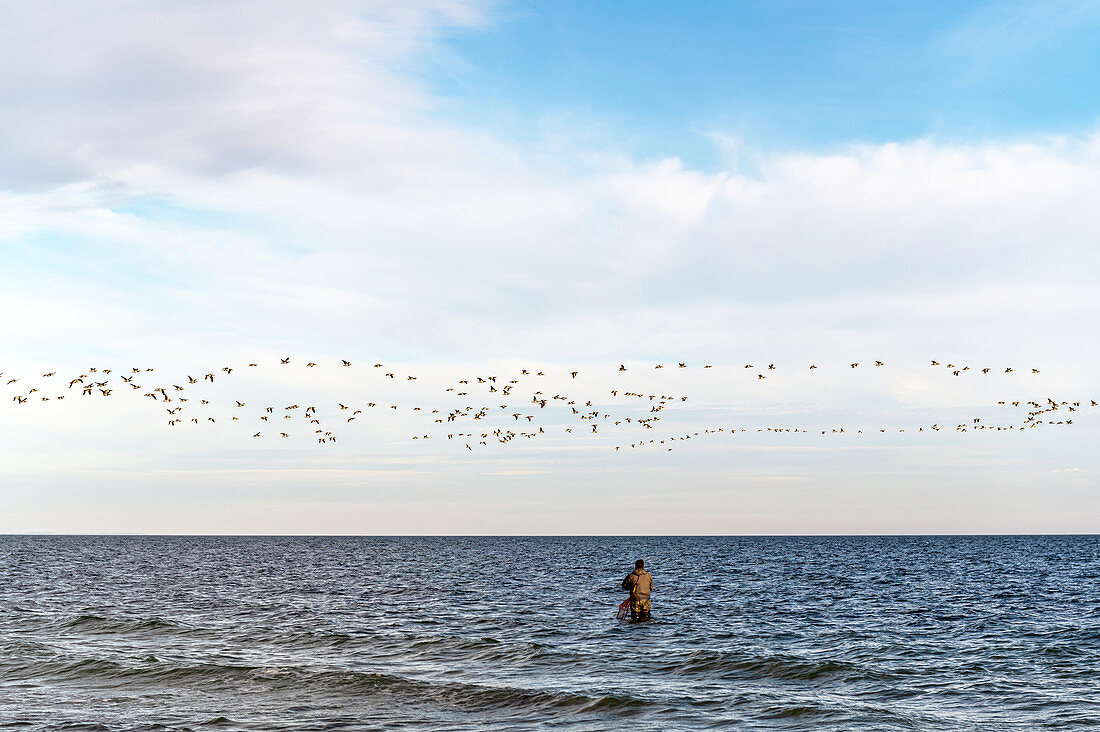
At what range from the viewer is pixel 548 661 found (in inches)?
1176

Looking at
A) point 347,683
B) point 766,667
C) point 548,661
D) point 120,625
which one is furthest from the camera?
point 120,625

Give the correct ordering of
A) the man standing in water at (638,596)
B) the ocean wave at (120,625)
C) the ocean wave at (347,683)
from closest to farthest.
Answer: the ocean wave at (347,683)
the ocean wave at (120,625)
the man standing in water at (638,596)

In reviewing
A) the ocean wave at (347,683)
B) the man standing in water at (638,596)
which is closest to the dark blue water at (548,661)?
the ocean wave at (347,683)

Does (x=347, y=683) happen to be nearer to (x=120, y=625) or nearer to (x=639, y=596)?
(x=639, y=596)

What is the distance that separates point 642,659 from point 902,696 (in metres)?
8.52

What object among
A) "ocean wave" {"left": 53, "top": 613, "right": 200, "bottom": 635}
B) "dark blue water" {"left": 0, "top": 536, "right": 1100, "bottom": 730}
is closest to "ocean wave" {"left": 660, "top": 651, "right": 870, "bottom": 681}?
"dark blue water" {"left": 0, "top": 536, "right": 1100, "bottom": 730}

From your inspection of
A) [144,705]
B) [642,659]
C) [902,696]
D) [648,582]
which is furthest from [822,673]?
[144,705]

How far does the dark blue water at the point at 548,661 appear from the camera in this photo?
22.3 meters

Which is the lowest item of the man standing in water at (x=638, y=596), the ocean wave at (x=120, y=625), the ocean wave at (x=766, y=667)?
the ocean wave at (x=120, y=625)

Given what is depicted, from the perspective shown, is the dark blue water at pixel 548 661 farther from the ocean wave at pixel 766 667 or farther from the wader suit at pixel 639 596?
the wader suit at pixel 639 596

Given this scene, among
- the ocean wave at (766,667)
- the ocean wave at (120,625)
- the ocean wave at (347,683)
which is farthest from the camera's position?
the ocean wave at (120,625)

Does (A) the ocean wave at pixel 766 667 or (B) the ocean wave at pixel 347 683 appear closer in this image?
(B) the ocean wave at pixel 347 683

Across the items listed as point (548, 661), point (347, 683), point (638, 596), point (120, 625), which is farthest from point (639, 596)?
point (120, 625)

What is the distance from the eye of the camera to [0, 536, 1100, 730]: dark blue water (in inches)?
877
